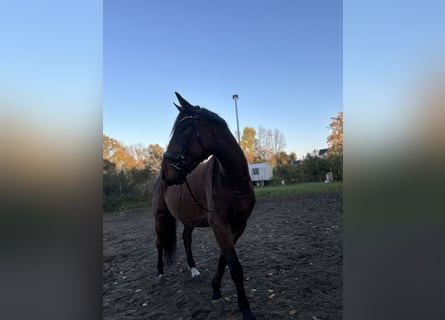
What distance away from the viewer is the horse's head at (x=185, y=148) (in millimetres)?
1778

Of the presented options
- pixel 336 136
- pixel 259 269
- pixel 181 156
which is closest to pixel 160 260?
pixel 259 269

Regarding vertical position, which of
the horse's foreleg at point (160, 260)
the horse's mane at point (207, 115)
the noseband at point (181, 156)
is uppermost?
the horse's mane at point (207, 115)

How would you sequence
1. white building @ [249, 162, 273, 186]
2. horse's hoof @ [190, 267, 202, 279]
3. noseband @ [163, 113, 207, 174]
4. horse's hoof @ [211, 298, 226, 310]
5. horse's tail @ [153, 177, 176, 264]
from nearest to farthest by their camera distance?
noseband @ [163, 113, 207, 174]
horse's hoof @ [211, 298, 226, 310]
white building @ [249, 162, 273, 186]
horse's hoof @ [190, 267, 202, 279]
horse's tail @ [153, 177, 176, 264]

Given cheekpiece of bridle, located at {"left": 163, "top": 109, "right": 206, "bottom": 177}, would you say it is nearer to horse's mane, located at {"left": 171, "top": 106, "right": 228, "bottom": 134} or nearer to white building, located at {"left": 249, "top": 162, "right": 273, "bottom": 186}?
horse's mane, located at {"left": 171, "top": 106, "right": 228, "bottom": 134}

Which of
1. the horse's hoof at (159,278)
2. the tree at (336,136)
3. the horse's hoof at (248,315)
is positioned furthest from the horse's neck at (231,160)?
the horse's hoof at (159,278)

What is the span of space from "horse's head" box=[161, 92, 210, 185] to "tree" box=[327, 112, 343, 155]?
898 millimetres

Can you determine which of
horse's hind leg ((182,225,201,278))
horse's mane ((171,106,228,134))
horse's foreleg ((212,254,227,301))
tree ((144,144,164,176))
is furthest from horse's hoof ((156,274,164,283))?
horse's mane ((171,106,228,134))

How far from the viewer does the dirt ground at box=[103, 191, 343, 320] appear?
1.87 m

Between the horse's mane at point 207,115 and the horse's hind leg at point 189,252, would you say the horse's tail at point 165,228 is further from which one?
the horse's mane at point 207,115

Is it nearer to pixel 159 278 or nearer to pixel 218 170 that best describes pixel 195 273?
pixel 159 278

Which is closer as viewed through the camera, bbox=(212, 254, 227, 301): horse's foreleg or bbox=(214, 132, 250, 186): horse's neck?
bbox=(214, 132, 250, 186): horse's neck

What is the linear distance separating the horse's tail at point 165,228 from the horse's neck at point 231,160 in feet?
3.01

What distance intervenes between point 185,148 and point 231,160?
1.08ft

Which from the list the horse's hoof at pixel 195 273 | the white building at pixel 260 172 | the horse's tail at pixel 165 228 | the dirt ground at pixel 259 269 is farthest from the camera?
the horse's tail at pixel 165 228
